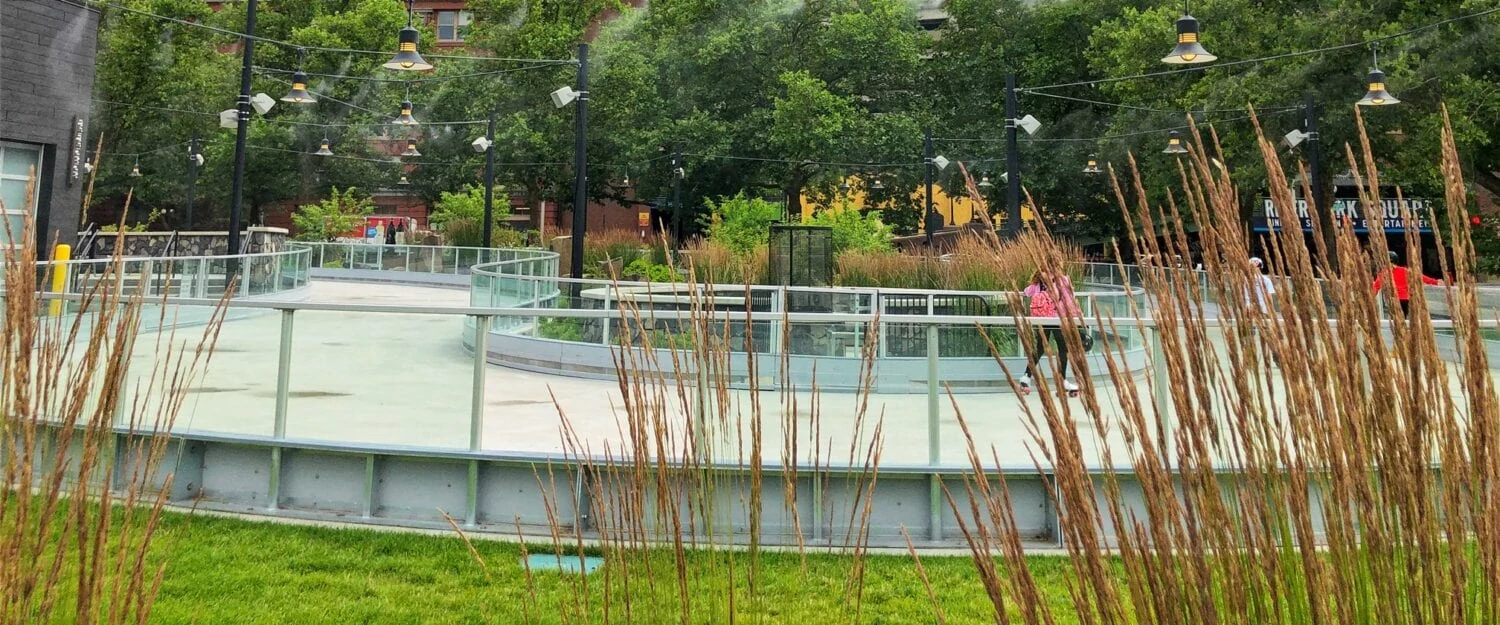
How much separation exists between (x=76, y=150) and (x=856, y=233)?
1450 cm

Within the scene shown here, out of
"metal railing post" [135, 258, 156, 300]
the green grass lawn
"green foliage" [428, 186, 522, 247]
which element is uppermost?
"green foliage" [428, 186, 522, 247]

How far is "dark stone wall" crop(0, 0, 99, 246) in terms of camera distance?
18.4 meters

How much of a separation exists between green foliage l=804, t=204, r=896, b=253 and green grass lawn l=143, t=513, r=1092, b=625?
14455mm

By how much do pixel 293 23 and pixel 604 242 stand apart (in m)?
33.3

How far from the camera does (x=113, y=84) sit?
41.4 meters

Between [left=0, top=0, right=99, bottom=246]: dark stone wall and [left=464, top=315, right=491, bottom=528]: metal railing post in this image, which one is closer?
[left=464, top=315, right=491, bottom=528]: metal railing post

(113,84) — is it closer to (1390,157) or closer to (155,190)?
(155,190)

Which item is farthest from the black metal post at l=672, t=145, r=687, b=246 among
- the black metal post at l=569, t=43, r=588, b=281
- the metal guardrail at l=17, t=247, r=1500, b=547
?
the metal guardrail at l=17, t=247, r=1500, b=547

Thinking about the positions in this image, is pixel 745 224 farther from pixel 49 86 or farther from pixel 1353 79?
pixel 1353 79

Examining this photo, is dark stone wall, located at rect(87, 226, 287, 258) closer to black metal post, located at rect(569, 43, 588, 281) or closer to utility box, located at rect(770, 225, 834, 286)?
black metal post, located at rect(569, 43, 588, 281)

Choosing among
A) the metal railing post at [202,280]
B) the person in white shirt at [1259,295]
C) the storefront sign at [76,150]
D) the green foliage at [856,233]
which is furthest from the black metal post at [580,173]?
the person in white shirt at [1259,295]

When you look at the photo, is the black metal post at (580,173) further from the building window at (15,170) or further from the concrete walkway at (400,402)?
the concrete walkway at (400,402)

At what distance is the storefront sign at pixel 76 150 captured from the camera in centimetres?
1969

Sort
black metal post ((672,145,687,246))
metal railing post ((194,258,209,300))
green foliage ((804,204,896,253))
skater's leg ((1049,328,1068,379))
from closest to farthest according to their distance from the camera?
1. skater's leg ((1049,328,1068,379))
2. metal railing post ((194,258,209,300))
3. green foliage ((804,204,896,253))
4. black metal post ((672,145,687,246))
